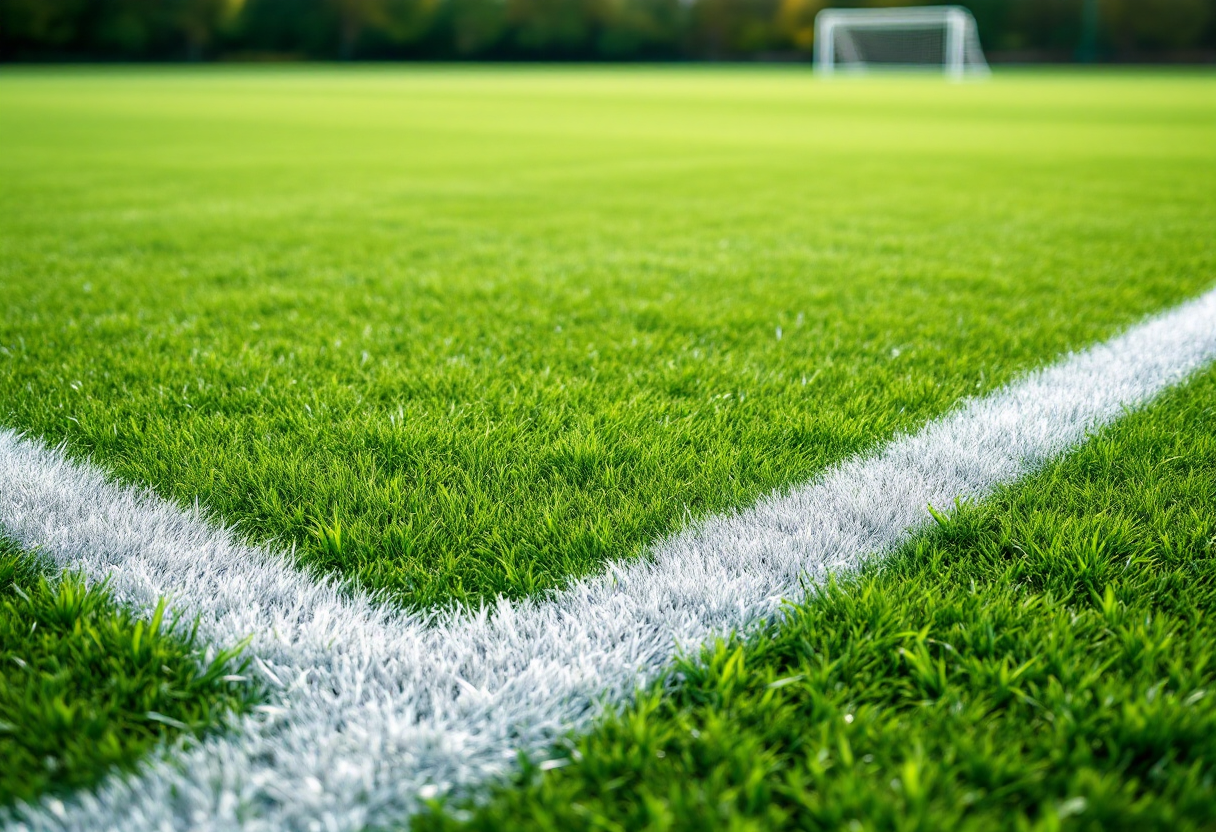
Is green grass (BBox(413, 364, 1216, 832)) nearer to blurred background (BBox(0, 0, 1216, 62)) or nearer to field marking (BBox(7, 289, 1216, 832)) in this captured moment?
field marking (BBox(7, 289, 1216, 832))

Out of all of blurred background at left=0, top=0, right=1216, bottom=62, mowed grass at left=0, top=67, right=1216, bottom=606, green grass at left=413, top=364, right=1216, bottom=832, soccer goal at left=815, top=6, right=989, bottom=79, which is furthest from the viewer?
blurred background at left=0, top=0, right=1216, bottom=62

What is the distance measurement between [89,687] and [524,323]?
2.21 metres

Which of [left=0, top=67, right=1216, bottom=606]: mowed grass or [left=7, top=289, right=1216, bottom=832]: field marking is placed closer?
[left=7, top=289, right=1216, bottom=832]: field marking

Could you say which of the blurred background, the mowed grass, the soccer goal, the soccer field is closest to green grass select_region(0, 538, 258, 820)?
the soccer field

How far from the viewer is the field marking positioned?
1152 mm

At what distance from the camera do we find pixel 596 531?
70.5 inches

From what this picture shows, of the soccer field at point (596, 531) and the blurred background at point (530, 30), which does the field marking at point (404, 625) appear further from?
the blurred background at point (530, 30)

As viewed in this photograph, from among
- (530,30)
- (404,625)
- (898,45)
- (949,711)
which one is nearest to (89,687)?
(404,625)

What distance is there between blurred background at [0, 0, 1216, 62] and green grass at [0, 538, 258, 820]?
64704mm

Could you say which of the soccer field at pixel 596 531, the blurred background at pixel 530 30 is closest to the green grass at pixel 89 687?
the soccer field at pixel 596 531

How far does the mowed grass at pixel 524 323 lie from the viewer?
1.97m

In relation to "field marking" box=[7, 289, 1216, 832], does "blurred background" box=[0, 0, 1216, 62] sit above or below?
above

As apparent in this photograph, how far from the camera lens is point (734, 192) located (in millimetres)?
7297

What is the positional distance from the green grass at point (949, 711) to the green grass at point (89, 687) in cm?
43
